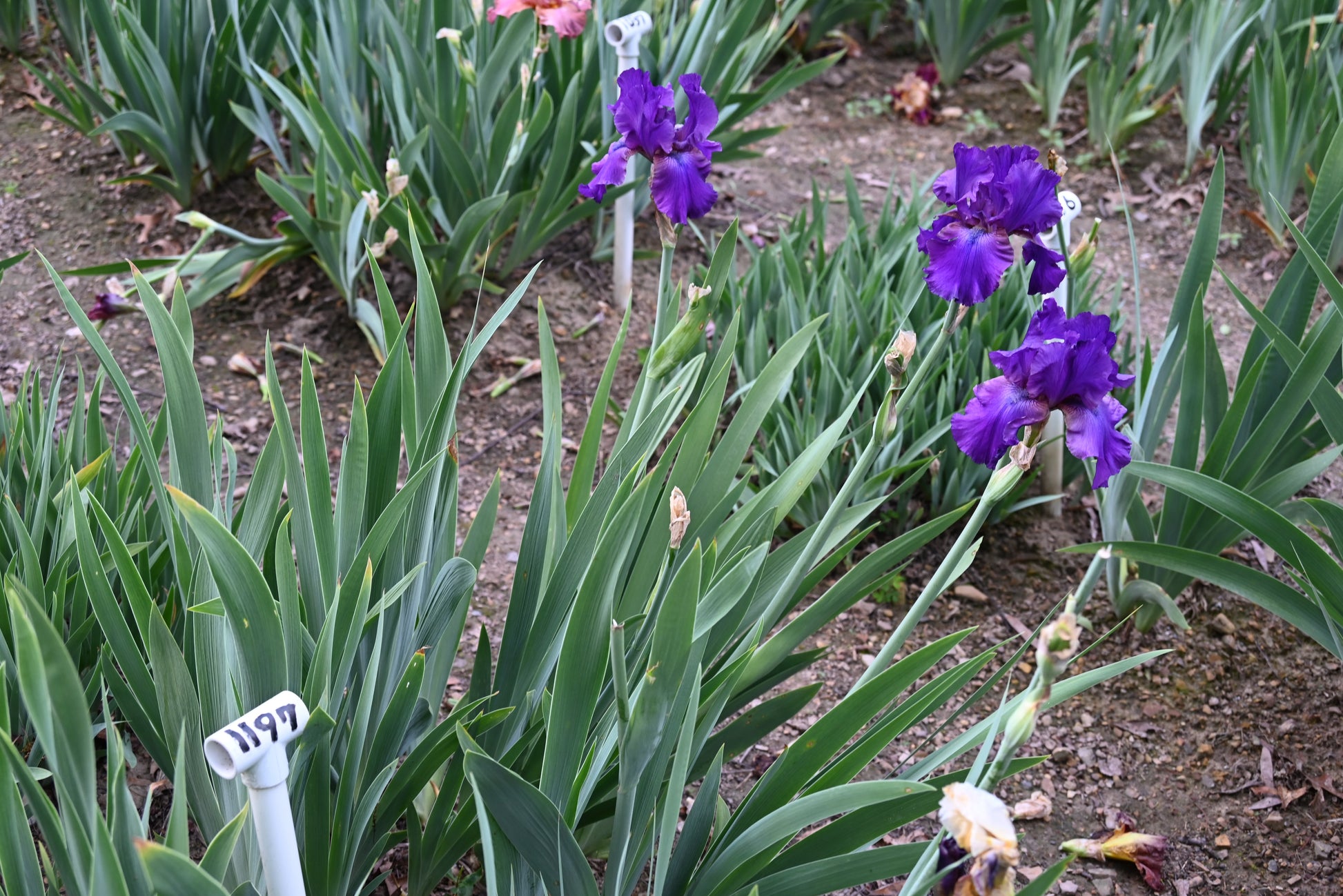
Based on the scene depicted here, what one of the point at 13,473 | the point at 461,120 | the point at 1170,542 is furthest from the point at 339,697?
the point at 461,120

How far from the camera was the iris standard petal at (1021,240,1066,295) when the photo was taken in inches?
38.6

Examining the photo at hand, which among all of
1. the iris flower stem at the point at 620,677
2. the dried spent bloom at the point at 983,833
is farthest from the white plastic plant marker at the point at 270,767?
the dried spent bloom at the point at 983,833

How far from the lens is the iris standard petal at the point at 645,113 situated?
1157mm

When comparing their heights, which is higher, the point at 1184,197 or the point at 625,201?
the point at 625,201

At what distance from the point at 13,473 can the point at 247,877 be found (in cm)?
71

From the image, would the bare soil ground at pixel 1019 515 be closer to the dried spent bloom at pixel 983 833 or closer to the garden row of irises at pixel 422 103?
the garden row of irises at pixel 422 103

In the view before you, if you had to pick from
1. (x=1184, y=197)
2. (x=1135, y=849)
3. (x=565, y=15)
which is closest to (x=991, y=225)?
(x=1135, y=849)

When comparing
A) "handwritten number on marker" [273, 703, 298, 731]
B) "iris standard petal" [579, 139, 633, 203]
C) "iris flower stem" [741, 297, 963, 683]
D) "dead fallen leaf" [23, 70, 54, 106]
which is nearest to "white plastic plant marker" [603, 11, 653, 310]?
"iris standard petal" [579, 139, 633, 203]

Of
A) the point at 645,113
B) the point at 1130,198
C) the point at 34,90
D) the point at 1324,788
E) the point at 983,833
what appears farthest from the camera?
the point at 1130,198

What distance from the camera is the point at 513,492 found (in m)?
2.12

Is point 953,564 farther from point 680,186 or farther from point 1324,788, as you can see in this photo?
point 1324,788

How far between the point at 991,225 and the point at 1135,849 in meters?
0.83

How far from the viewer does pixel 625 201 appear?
2334 mm

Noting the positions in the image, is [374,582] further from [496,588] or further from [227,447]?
[496,588]
